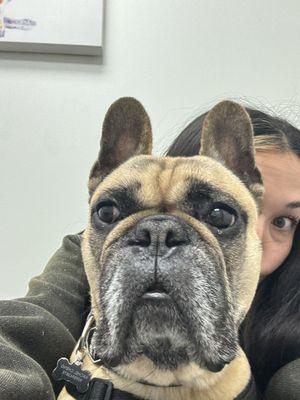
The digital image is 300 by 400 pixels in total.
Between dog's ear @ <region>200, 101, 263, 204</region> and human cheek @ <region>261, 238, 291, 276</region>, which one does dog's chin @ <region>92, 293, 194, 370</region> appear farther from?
human cheek @ <region>261, 238, 291, 276</region>

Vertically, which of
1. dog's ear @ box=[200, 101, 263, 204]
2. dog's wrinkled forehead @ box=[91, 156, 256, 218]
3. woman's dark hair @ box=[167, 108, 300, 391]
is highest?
dog's ear @ box=[200, 101, 263, 204]

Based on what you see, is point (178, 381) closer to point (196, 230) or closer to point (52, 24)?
point (196, 230)

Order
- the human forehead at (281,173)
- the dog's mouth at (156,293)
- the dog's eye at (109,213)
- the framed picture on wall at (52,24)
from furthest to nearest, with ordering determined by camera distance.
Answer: the framed picture on wall at (52,24) → the human forehead at (281,173) → the dog's eye at (109,213) → the dog's mouth at (156,293)

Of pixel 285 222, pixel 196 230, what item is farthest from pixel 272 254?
pixel 196 230

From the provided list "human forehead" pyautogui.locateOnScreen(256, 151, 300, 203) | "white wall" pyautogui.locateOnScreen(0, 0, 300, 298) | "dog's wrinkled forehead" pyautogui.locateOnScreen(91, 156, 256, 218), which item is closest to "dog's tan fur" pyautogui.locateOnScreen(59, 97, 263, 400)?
"dog's wrinkled forehead" pyautogui.locateOnScreen(91, 156, 256, 218)

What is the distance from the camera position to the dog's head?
0.53 meters

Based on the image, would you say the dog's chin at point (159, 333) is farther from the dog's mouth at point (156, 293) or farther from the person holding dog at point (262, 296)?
the person holding dog at point (262, 296)

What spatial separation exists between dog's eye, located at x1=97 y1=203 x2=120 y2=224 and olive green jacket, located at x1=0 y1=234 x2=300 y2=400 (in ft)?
0.77

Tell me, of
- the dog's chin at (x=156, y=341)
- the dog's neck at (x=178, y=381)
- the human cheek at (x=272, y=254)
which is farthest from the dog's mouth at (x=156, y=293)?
the human cheek at (x=272, y=254)

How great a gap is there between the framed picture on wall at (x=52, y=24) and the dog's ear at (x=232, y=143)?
856 mm

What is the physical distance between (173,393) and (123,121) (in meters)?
0.39

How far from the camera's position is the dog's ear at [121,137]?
69 cm

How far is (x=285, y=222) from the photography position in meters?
0.99

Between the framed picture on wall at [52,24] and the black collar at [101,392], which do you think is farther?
the framed picture on wall at [52,24]
